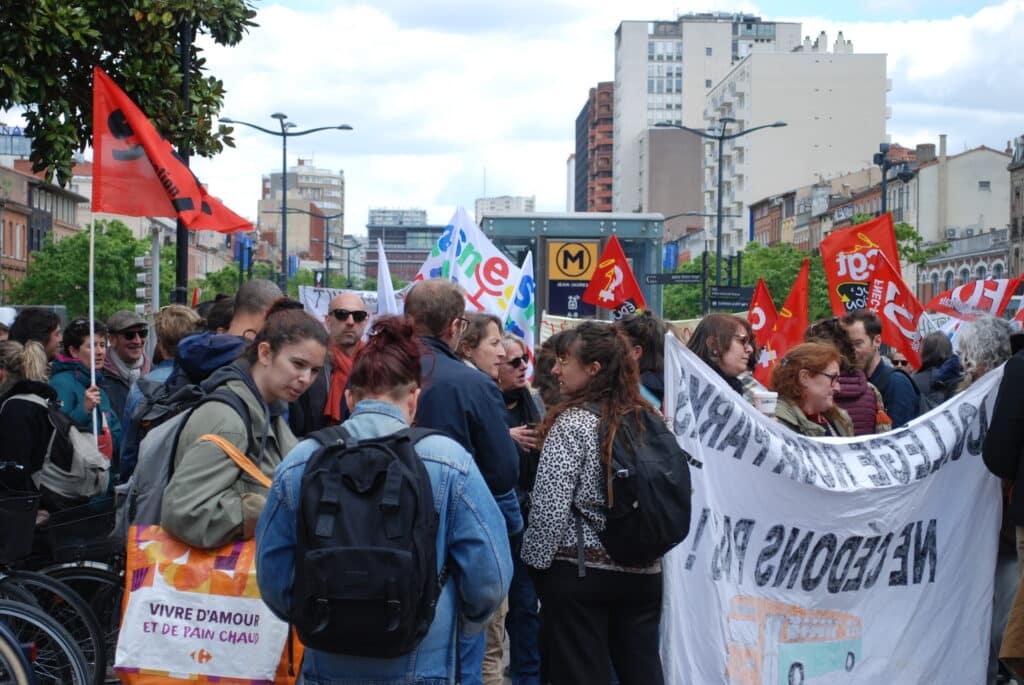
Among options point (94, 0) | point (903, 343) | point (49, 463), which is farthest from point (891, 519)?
point (94, 0)

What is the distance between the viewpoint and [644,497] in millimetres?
5398

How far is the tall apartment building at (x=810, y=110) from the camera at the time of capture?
11044 centimetres

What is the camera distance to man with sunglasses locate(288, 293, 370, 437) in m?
7.25

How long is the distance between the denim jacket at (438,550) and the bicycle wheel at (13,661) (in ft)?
6.71

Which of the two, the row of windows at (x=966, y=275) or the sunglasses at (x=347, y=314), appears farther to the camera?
the row of windows at (x=966, y=275)

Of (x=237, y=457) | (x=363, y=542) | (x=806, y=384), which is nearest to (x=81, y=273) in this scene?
(x=806, y=384)

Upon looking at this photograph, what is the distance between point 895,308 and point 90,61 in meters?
7.18

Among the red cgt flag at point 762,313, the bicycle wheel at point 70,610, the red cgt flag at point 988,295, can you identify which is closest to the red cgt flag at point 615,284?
the red cgt flag at point 762,313

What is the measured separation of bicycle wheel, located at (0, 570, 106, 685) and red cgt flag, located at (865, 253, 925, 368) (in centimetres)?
778

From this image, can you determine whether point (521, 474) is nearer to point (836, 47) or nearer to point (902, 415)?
point (902, 415)

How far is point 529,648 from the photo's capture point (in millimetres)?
7410

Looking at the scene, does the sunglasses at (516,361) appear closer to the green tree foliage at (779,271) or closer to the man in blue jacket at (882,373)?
the man in blue jacket at (882,373)

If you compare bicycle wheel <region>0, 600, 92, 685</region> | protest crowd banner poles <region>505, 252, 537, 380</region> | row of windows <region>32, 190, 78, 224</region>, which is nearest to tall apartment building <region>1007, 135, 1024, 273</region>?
row of windows <region>32, 190, 78, 224</region>

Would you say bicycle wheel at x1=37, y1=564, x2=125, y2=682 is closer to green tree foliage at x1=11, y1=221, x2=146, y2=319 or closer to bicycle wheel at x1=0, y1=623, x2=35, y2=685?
bicycle wheel at x1=0, y1=623, x2=35, y2=685
